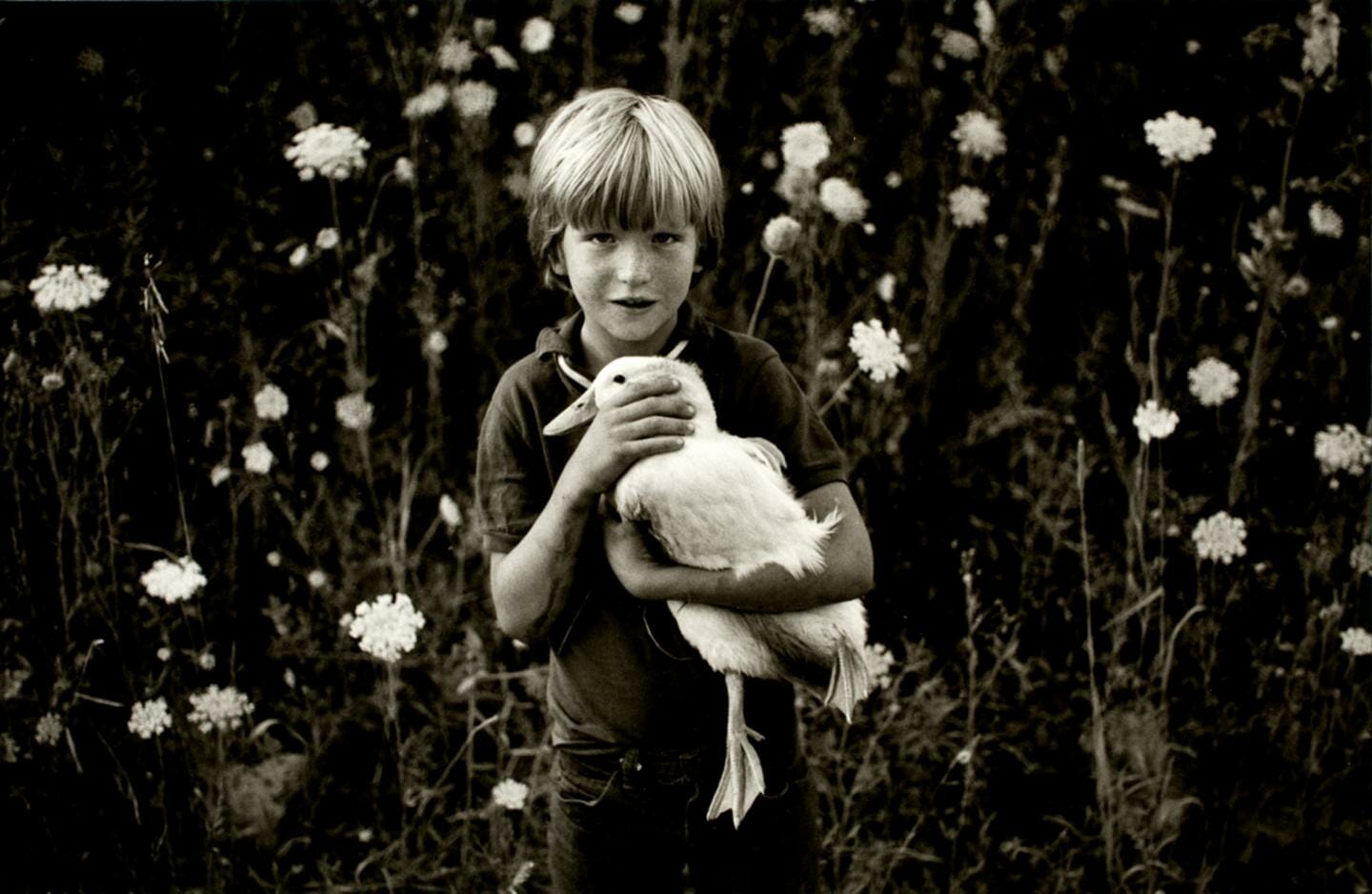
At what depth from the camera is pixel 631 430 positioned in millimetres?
1170

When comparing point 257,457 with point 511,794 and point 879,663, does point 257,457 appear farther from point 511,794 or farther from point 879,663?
point 879,663

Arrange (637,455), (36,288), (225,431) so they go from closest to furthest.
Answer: (637,455), (36,288), (225,431)

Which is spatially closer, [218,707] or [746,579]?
[746,579]

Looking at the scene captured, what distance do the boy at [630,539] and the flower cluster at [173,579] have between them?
1034 mm

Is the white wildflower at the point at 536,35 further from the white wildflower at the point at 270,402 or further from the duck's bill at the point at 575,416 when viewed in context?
the duck's bill at the point at 575,416

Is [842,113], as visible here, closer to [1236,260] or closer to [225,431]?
[1236,260]

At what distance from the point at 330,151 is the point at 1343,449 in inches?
88.0

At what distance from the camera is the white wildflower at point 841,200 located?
2.27 meters

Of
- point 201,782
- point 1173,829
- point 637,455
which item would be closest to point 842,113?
point 637,455

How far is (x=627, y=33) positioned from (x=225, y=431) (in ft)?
4.10

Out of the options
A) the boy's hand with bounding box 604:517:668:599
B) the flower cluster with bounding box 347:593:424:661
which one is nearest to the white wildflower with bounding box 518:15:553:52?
the flower cluster with bounding box 347:593:424:661

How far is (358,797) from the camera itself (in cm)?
232

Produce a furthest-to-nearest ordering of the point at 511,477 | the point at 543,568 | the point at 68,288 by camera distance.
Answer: the point at 68,288 → the point at 511,477 → the point at 543,568

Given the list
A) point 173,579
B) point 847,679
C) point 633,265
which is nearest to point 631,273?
point 633,265
